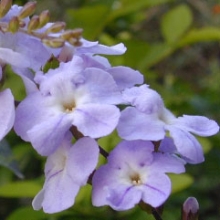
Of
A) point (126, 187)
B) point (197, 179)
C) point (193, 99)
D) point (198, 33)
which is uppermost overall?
point (126, 187)

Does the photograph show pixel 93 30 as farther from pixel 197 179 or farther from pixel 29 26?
pixel 29 26

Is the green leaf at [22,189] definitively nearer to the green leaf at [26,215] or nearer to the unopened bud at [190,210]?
the green leaf at [26,215]

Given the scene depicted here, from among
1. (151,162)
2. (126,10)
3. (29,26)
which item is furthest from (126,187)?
(126,10)

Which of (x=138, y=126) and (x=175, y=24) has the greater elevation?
(x=138, y=126)

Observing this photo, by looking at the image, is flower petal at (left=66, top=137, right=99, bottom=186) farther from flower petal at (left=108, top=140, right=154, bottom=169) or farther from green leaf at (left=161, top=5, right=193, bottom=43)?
green leaf at (left=161, top=5, right=193, bottom=43)

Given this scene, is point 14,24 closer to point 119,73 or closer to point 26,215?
point 119,73

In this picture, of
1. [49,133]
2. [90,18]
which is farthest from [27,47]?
[90,18]

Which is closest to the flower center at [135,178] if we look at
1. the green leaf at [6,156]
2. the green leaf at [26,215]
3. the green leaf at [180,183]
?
the green leaf at [6,156]
